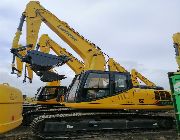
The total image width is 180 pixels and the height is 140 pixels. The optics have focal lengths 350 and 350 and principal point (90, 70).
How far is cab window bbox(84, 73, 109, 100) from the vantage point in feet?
38.8

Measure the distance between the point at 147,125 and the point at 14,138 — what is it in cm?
457

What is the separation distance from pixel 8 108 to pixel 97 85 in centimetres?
447

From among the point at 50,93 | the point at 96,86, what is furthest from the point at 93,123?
the point at 50,93

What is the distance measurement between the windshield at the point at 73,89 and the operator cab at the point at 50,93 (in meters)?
5.34

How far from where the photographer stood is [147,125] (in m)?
12.3

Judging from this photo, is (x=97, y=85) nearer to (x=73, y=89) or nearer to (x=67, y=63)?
(x=73, y=89)

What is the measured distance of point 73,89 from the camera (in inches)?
488

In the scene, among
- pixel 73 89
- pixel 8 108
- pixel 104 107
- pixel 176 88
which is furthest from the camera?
pixel 73 89

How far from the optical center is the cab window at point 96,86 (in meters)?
11.8

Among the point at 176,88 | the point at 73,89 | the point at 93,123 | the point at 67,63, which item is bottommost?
the point at 93,123

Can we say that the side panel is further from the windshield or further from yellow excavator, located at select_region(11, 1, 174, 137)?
the windshield

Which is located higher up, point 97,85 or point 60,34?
point 60,34

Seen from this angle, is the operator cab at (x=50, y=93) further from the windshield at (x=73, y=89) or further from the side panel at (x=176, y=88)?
the side panel at (x=176, y=88)

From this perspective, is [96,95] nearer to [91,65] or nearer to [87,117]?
[87,117]
